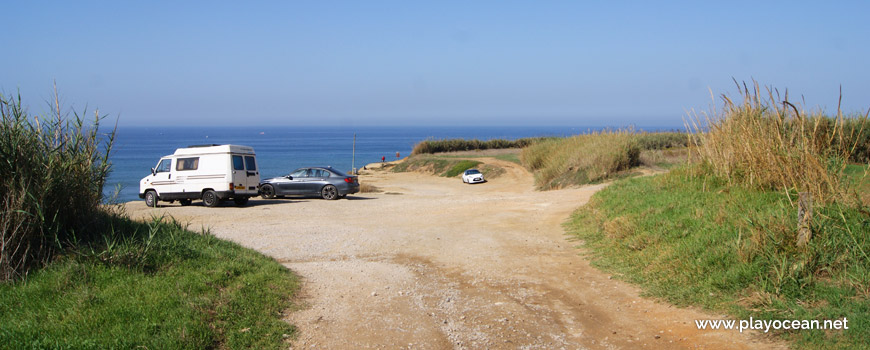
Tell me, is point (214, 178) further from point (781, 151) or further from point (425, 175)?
point (425, 175)

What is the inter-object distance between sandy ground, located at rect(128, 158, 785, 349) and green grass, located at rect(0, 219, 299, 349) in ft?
1.88

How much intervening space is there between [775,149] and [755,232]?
2793mm

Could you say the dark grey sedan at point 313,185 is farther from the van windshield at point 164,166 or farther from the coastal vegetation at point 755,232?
the coastal vegetation at point 755,232

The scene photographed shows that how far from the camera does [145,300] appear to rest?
6480mm

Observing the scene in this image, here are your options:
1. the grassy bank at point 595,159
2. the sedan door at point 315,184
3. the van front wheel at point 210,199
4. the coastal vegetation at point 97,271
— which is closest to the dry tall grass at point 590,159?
the grassy bank at point 595,159

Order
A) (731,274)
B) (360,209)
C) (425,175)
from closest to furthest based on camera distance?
(731,274)
(360,209)
(425,175)

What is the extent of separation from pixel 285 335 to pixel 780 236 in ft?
19.1

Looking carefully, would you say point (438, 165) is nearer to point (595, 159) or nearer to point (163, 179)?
point (595, 159)

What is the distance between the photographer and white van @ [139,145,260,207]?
22109 mm

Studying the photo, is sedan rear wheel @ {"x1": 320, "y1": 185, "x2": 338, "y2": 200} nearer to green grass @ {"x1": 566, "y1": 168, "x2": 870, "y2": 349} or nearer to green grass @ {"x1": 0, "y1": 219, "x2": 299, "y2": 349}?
green grass @ {"x1": 566, "y1": 168, "x2": 870, "y2": 349}

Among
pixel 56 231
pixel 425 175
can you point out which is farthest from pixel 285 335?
pixel 425 175

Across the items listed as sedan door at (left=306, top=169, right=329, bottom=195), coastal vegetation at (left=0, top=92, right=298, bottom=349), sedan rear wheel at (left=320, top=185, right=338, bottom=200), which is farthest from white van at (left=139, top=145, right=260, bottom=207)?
coastal vegetation at (left=0, top=92, right=298, bottom=349)

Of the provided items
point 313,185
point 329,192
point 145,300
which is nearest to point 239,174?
point 313,185

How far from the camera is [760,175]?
10.5 meters
